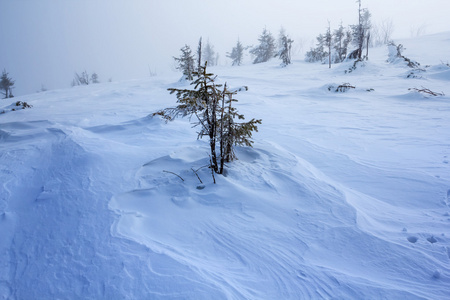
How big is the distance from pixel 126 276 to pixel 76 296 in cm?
34

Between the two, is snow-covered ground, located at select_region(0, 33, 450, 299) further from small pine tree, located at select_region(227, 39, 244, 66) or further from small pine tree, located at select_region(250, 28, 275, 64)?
small pine tree, located at select_region(227, 39, 244, 66)

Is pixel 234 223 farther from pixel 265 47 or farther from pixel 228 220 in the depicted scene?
pixel 265 47

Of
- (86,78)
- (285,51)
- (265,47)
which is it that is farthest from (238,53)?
(86,78)

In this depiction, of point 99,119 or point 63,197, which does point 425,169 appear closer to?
point 63,197

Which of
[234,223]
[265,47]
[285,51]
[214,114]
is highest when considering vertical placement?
[265,47]

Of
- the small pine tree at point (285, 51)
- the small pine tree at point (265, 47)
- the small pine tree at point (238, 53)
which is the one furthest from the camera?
the small pine tree at point (238, 53)

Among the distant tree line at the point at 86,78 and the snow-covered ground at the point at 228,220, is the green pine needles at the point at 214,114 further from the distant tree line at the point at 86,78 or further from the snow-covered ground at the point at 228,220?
the distant tree line at the point at 86,78

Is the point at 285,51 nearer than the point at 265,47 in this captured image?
Yes

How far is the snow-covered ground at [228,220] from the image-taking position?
166 centimetres

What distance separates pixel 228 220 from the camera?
→ 7.52ft

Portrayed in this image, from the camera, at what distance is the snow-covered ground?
1.66m

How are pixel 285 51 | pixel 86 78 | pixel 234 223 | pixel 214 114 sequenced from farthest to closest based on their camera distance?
pixel 86 78, pixel 285 51, pixel 214 114, pixel 234 223

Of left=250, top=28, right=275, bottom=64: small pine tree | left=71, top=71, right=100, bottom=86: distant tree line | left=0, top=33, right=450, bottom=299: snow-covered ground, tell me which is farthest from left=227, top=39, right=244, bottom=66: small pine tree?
left=0, top=33, right=450, bottom=299: snow-covered ground

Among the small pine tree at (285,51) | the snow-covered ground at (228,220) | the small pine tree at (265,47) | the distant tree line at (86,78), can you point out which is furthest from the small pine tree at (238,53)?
the snow-covered ground at (228,220)
